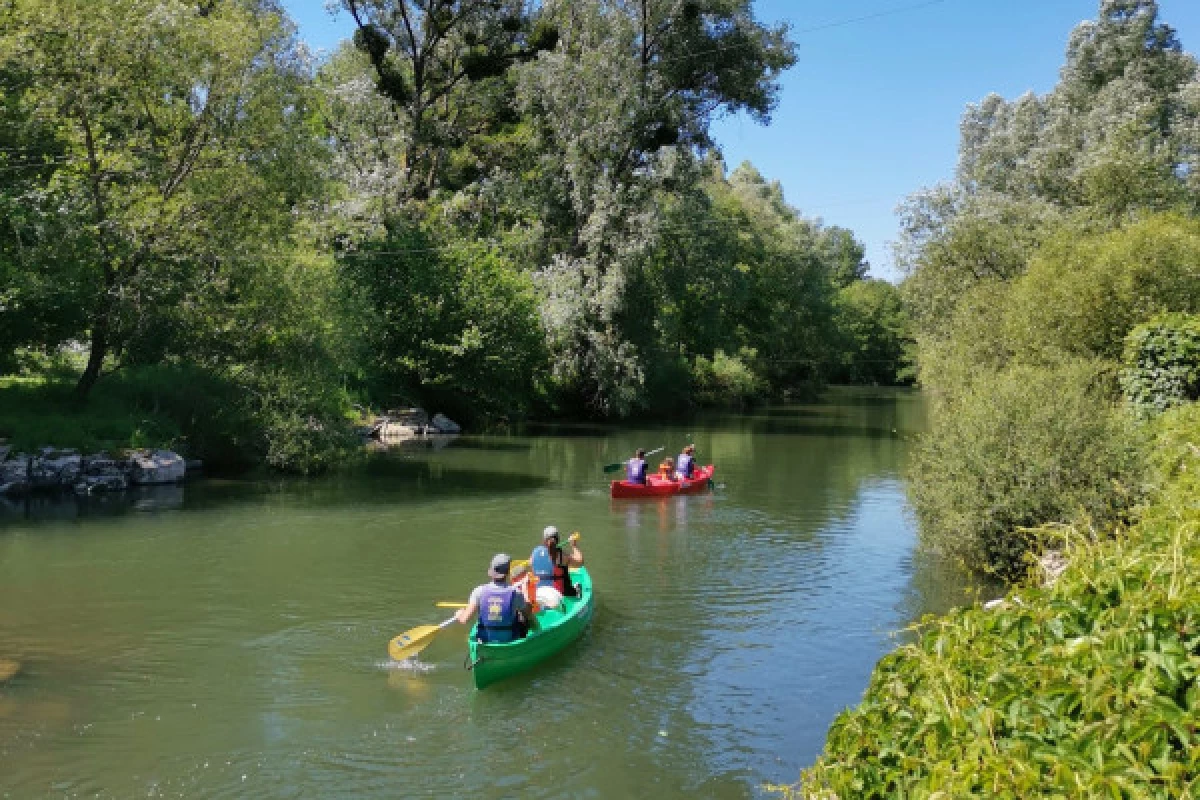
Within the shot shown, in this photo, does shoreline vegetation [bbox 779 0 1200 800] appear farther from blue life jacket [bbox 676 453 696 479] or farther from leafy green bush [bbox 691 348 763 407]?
leafy green bush [bbox 691 348 763 407]

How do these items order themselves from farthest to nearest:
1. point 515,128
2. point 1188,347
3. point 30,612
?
point 515,128
point 1188,347
point 30,612

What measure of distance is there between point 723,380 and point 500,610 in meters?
44.7

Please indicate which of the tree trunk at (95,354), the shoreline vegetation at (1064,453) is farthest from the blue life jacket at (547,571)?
the tree trunk at (95,354)

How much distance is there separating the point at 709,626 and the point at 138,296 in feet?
55.0

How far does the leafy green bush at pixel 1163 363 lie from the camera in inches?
671

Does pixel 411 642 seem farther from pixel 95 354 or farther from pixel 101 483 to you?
pixel 95 354

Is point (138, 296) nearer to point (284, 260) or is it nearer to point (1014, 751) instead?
point (284, 260)

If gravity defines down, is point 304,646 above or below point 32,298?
below

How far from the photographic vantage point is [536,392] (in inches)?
1671

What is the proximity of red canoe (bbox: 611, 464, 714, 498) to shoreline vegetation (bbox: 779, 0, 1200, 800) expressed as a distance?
6516mm

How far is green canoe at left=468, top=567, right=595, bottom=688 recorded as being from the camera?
10.7m

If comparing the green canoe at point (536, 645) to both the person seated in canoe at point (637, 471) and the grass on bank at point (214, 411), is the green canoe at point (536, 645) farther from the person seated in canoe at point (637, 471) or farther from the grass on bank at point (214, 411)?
the grass on bank at point (214, 411)

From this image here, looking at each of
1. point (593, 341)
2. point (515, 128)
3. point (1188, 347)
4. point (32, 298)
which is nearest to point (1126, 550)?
point (1188, 347)

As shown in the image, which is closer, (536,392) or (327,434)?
(327,434)
